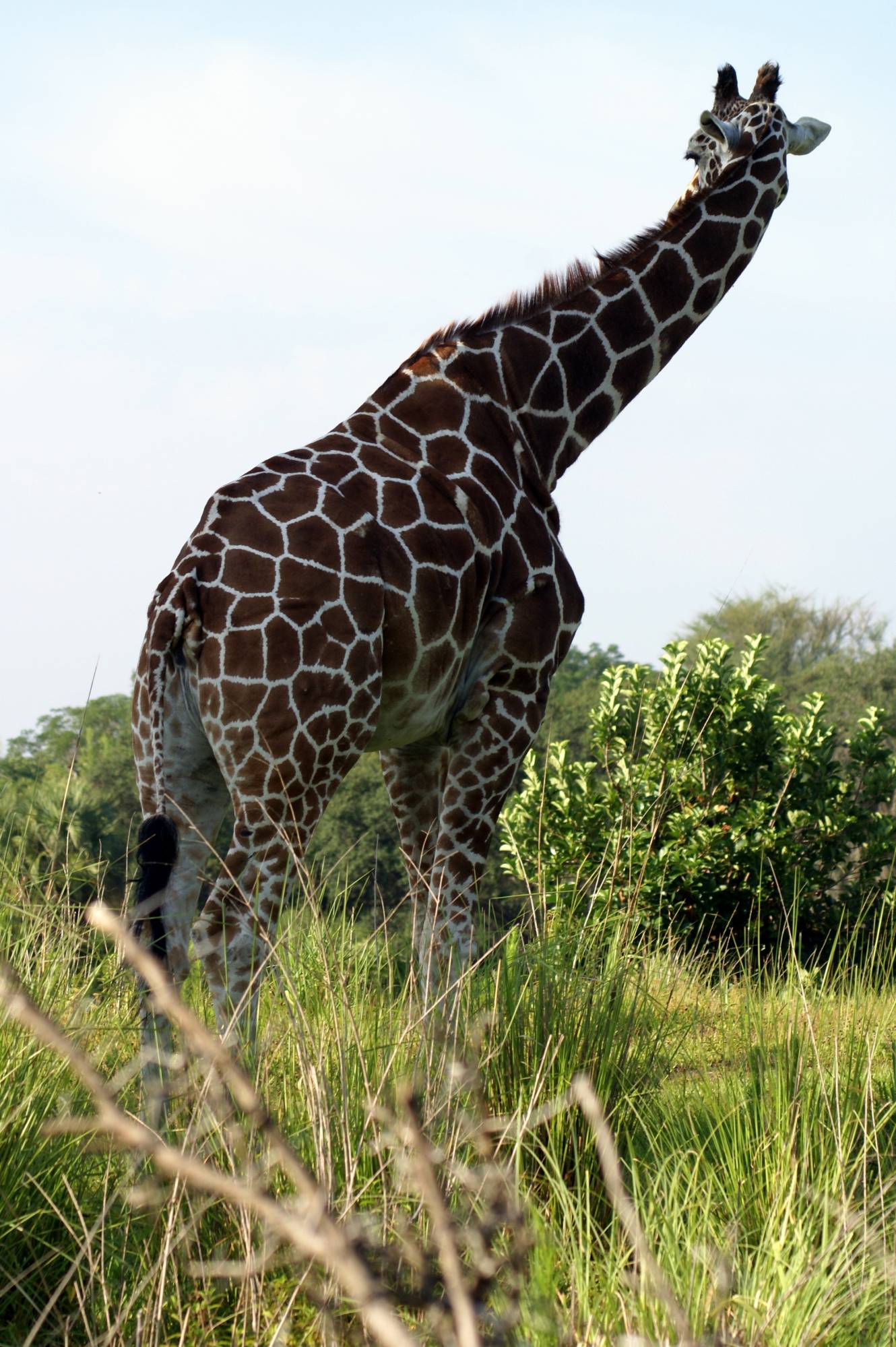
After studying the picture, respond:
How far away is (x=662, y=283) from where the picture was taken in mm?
6145

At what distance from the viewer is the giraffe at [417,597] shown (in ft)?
A: 14.5

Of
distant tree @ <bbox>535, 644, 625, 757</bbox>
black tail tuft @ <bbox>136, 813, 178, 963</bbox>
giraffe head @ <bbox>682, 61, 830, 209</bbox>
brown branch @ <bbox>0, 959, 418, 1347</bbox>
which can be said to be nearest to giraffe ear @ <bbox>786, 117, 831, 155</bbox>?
giraffe head @ <bbox>682, 61, 830, 209</bbox>

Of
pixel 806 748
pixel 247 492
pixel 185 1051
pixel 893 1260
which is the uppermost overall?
pixel 247 492

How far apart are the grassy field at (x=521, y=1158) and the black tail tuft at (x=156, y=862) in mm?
262

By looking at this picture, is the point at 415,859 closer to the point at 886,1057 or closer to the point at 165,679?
the point at 165,679

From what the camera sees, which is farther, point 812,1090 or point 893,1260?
point 812,1090

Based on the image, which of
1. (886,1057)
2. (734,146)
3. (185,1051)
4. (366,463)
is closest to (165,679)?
(366,463)

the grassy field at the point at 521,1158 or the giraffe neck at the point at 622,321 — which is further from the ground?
the giraffe neck at the point at 622,321

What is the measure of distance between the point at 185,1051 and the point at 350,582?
6.16ft

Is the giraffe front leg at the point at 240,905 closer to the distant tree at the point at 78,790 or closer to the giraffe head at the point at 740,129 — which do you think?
the distant tree at the point at 78,790

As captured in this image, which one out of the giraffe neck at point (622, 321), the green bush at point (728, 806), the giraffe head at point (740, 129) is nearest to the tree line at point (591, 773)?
the green bush at point (728, 806)

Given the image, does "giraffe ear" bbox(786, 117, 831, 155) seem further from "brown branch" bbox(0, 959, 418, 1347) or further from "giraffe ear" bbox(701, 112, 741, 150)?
Answer: "brown branch" bbox(0, 959, 418, 1347)

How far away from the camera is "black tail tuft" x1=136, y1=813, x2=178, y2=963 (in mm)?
3979

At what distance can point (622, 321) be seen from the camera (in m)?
6.03
